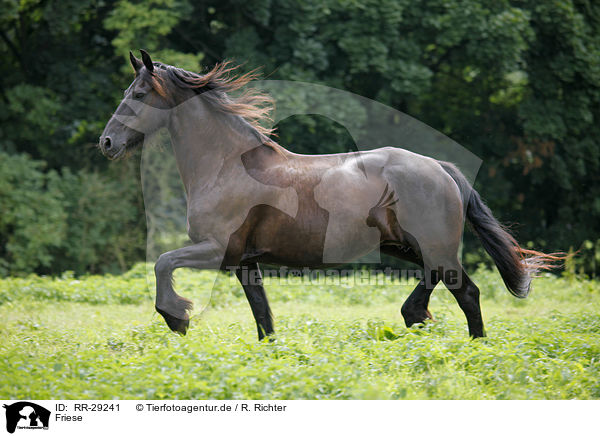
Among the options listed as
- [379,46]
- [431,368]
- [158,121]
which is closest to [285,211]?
[158,121]

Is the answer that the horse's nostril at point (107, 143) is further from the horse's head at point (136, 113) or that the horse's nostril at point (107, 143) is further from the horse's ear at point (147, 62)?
the horse's ear at point (147, 62)

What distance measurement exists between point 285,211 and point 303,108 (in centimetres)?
726

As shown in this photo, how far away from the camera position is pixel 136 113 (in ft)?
17.1

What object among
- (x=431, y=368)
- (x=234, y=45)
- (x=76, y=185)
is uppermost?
(x=234, y=45)

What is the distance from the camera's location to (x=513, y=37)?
41.7 ft

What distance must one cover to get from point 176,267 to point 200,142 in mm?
1144

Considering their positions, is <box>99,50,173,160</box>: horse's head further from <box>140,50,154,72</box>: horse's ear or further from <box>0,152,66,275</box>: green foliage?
<box>0,152,66,275</box>: green foliage

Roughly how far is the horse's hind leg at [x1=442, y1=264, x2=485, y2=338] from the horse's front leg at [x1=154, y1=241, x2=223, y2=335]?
2031mm

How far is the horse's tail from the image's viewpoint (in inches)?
224

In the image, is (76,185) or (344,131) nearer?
(344,131)

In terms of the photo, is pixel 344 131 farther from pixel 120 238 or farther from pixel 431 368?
pixel 431 368

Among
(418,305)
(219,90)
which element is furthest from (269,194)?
(418,305)
